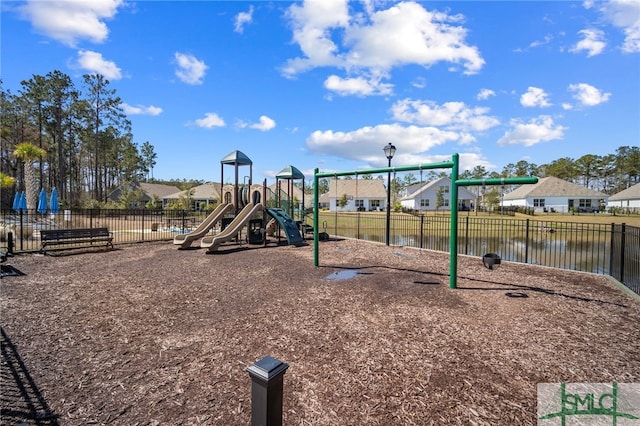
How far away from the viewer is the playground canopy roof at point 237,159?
44.3ft

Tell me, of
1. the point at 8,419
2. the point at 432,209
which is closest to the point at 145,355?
the point at 8,419

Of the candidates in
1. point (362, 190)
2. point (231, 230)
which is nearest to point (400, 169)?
point (231, 230)

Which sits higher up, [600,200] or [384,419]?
[600,200]

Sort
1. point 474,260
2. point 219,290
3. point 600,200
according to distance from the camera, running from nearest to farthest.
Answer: point 219,290, point 474,260, point 600,200

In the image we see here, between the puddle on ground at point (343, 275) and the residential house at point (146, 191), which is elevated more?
the residential house at point (146, 191)

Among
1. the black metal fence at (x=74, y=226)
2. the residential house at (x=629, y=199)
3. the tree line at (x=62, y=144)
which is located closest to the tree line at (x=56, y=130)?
the tree line at (x=62, y=144)

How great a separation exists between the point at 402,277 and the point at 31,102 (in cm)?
5252

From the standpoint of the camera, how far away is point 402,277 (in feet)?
23.6

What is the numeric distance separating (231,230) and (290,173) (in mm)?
5109

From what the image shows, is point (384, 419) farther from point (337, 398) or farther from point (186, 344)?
point (186, 344)

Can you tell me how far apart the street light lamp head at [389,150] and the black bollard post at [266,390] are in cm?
1160

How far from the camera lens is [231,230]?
1185 centimetres

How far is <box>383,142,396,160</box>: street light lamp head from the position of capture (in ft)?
40.9

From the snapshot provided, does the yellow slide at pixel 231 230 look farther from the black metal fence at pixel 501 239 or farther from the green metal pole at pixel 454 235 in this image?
the green metal pole at pixel 454 235
